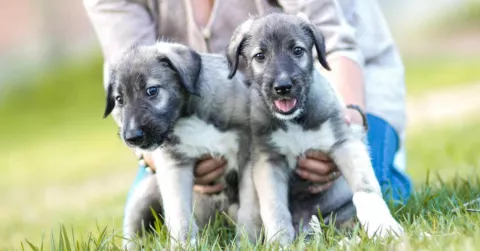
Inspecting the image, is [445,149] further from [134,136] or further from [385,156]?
[134,136]

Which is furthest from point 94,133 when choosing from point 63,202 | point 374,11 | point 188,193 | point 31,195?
point 188,193

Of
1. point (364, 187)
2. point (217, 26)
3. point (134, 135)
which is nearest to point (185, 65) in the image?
point (134, 135)

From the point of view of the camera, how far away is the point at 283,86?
12.7 ft

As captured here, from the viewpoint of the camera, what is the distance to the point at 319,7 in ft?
16.6

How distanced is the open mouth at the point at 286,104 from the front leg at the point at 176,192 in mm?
622

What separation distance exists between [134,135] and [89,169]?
26.9 feet

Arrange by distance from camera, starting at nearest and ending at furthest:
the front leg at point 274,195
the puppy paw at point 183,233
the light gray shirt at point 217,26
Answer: the puppy paw at point 183,233, the front leg at point 274,195, the light gray shirt at point 217,26

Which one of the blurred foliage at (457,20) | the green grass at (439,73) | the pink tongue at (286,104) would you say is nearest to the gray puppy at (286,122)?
the pink tongue at (286,104)

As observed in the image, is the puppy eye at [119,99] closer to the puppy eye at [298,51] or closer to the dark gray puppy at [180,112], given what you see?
the dark gray puppy at [180,112]

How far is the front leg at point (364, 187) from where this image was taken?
12.6 ft

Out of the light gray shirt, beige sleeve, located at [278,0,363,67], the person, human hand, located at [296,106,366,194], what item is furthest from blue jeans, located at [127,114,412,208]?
human hand, located at [296,106,366,194]

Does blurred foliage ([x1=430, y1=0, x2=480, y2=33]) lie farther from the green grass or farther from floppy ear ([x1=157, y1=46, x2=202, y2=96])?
floppy ear ([x1=157, y1=46, x2=202, y2=96])

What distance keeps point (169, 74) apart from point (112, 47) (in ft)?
3.65

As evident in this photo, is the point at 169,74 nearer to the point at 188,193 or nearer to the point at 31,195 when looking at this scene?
the point at 188,193
